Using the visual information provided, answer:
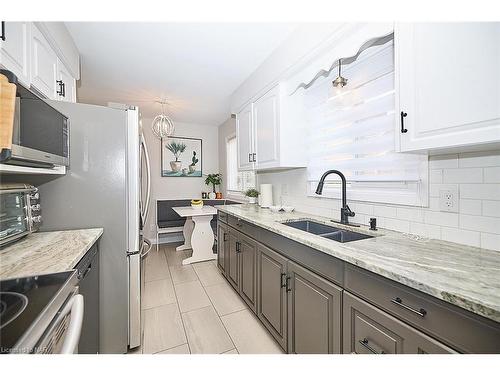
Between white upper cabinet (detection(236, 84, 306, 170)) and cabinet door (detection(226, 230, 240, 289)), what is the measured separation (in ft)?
2.82

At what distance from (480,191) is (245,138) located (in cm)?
224

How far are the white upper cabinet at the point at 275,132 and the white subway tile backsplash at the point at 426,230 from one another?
1.14 meters

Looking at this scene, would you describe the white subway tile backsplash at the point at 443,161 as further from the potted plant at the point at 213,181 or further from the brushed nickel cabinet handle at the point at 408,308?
the potted plant at the point at 213,181

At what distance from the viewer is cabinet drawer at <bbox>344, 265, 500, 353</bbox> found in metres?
0.62

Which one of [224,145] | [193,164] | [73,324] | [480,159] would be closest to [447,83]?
[480,159]

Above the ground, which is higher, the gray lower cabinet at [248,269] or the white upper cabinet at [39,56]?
the white upper cabinet at [39,56]

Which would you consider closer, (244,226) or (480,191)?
(480,191)

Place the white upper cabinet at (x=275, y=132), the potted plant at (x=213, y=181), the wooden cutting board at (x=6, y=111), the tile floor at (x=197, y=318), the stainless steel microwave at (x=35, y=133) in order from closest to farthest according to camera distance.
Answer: the wooden cutting board at (x=6, y=111)
the stainless steel microwave at (x=35, y=133)
the tile floor at (x=197, y=318)
the white upper cabinet at (x=275, y=132)
the potted plant at (x=213, y=181)

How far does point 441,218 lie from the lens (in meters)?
1.23

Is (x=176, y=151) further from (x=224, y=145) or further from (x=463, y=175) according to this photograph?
(x=463, y=175)

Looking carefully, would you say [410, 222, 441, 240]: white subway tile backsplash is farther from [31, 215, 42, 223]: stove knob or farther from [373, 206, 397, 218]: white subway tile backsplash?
[31, 215, 42, 223]: stove knob

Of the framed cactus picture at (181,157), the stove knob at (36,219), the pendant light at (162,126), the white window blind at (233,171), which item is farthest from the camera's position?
the framed cactus picture at (181,157)

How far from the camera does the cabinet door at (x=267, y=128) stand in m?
2.23

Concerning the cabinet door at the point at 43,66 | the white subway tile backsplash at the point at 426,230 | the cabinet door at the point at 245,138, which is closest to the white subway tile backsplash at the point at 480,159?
the white subway tile backsplash at the point at 426,230
